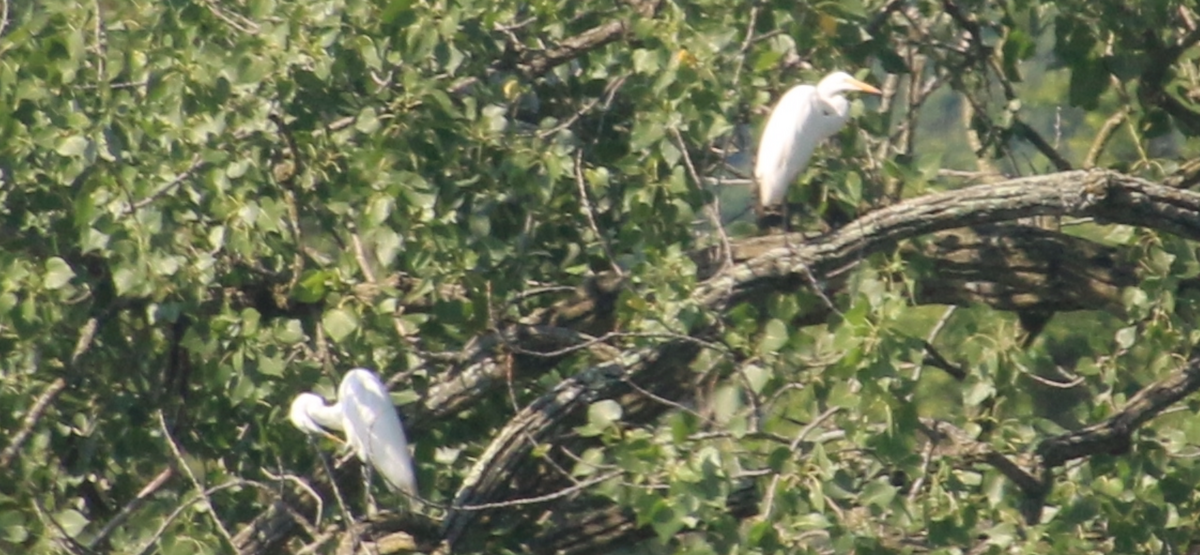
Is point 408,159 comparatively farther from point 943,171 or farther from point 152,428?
point 943,171

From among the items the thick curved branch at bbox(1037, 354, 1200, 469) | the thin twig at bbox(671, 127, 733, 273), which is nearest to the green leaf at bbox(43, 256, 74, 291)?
the thin twig at bbox(671, 127, 733, 273)

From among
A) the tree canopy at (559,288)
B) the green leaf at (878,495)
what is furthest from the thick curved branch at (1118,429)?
the green leaf at (878,495)

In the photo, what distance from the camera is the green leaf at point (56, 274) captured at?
300cm

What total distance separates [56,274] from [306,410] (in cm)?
51

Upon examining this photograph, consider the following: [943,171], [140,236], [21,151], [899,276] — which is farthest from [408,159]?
[943,171]

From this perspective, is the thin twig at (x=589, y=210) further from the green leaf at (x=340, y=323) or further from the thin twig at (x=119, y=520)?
the thin twig at (x=119, y=520)

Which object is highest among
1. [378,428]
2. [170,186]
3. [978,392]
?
[170,186]

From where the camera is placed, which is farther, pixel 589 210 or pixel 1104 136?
pixel 1104 136

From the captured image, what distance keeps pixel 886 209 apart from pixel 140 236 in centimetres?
120

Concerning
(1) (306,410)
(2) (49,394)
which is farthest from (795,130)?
(2) (49,394)

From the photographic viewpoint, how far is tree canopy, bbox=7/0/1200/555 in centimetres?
283

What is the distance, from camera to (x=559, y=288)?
3.28m

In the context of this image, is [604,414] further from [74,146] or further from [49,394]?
[49,394]

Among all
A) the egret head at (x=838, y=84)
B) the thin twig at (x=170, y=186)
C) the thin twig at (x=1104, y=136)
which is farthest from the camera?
the thin twig at (x=1104, y=136)
